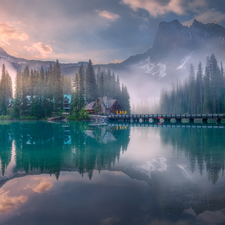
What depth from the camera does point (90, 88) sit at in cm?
8906

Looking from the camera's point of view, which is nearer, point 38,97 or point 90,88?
point 38,97

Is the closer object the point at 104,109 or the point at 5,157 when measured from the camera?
the point at 5,157

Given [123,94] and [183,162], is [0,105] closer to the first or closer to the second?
[123,94]

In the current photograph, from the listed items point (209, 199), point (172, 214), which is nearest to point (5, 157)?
point (172, 214)

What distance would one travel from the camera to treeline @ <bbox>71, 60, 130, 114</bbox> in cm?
7125

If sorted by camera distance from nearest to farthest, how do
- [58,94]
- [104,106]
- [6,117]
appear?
[6,117] → [104,106] → [58,94]

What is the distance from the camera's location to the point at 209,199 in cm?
784

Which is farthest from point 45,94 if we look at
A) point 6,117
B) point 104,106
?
point 104,106

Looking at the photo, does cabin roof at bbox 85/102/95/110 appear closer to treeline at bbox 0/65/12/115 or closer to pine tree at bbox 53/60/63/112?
pine tree at bbox 53/60/63/112

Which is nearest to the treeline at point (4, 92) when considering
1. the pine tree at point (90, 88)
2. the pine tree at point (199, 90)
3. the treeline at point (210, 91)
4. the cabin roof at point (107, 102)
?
the pine tree at point (90, 88)

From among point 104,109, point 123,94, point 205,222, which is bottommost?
point 205,222

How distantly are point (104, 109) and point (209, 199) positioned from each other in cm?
7462

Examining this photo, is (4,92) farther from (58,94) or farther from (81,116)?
(81,116)

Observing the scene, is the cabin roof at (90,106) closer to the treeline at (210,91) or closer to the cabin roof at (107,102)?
the cabin roof at (107,102)
